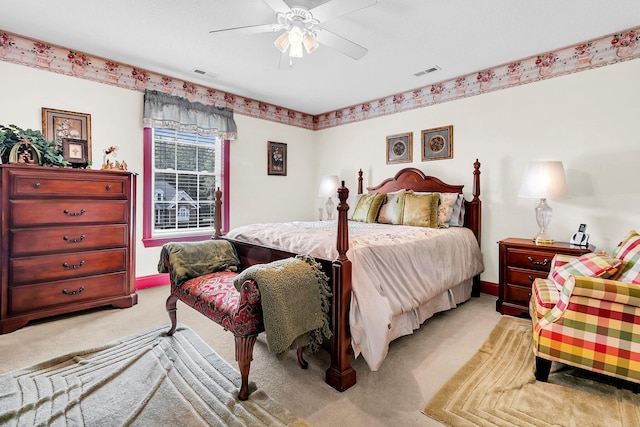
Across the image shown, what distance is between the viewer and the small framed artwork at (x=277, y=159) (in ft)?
15.8

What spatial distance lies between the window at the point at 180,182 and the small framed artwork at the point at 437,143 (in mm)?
2747

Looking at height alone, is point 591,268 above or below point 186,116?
below

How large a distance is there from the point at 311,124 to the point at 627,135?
13.3 ft

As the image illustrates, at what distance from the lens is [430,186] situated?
3.90 m

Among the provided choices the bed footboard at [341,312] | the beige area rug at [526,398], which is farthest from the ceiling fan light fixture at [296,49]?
the beige area rug at [526,398]

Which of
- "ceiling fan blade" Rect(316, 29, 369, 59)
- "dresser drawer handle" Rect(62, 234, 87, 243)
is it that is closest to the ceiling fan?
"ceiling fan blade" Rect(316, 29, 369, 59)

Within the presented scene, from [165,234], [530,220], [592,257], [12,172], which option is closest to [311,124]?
A: [165,234]

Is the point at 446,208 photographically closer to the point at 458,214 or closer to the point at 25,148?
the point at 458,214

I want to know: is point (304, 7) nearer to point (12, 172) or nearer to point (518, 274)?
point (12, 172)

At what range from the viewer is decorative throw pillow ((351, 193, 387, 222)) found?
3809mm

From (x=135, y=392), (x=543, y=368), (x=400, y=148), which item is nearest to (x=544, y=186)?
(x=543, y=368)

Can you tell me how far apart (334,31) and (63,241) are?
305cm

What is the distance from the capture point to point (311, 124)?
17.9ft

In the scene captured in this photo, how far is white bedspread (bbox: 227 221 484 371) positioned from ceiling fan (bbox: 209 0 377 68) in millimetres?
1494
